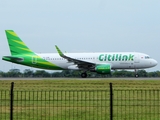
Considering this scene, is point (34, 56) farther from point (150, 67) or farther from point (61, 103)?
point (61, 103)

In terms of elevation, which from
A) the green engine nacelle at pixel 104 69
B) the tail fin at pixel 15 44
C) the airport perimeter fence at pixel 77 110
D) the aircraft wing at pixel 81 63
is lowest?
the airport perimeter fence at pixel 77 110

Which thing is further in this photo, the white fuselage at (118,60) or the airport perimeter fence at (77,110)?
the white fuselage at (118,60)

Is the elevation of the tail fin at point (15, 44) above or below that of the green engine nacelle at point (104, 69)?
above

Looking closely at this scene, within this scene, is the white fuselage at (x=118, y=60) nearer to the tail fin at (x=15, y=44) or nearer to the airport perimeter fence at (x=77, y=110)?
the tail fin at (x=15, y=44)

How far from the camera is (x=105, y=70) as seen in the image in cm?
4656

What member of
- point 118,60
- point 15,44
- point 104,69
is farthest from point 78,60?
point 15,44

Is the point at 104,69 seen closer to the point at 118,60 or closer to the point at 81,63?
the point at 118,60

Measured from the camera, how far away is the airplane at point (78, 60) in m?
47.3

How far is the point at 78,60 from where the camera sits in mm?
47812

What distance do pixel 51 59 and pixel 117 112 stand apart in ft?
117

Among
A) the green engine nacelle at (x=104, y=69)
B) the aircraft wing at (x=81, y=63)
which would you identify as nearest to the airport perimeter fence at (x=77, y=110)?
the green engine nacelle at (x=104, y=69)

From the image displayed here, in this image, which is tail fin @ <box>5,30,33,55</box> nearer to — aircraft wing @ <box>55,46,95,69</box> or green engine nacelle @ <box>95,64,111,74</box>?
aircraft wing @ <box>55,46,95,69</box>

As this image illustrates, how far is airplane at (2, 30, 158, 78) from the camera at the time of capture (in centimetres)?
4725

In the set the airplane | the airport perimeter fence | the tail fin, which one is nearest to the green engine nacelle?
the airplane
